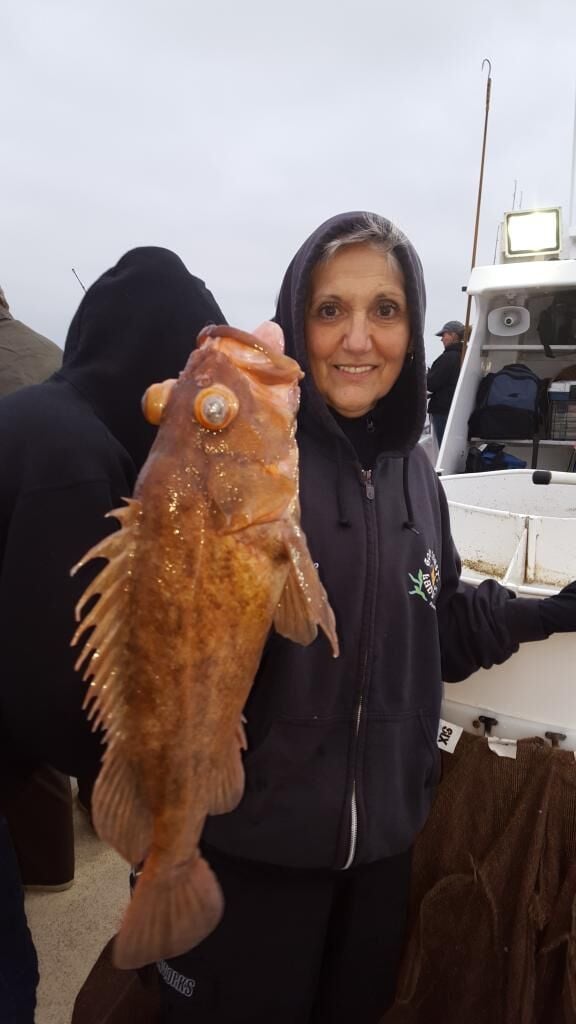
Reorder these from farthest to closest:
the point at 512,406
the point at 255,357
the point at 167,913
A: the point at 512,406 → the point at 255,357 → the point at 167,913

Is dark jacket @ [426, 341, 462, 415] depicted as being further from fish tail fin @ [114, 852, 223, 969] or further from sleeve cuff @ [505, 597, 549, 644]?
fish tail fin @ [114, 852, 223, 969]

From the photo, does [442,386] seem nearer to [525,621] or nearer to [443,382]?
[443,382]

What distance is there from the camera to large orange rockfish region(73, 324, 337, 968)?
1.39 meters

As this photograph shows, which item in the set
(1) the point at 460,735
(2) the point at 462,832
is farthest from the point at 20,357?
(2) the point at 462,832

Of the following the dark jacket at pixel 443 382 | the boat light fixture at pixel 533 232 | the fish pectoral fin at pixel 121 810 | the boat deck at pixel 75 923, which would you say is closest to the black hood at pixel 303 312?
the fish pectoral fin at pixel 121 810

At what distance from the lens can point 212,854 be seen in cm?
212

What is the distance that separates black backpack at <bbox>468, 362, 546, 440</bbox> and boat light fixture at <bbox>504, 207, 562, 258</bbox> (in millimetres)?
1306

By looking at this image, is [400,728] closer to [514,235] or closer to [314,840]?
[314,840]

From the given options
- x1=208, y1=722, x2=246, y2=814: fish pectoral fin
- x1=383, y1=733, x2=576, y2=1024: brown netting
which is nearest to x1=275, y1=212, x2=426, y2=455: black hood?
x1=208, y1=722, x2=246, y2=814: fish pectoral fin

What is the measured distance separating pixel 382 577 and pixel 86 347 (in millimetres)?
1164

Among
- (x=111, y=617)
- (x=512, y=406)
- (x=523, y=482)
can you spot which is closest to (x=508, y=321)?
(x=512, y=406)

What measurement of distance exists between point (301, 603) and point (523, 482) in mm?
3943

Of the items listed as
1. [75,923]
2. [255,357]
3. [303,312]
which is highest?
[303,312]

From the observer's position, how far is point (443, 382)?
10.3 m
